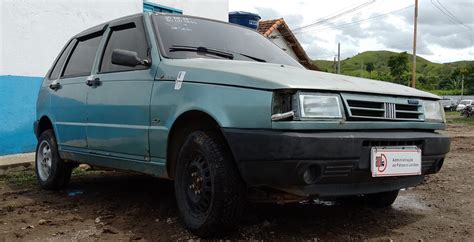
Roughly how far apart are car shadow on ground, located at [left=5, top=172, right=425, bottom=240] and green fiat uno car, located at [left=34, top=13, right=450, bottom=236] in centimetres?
28

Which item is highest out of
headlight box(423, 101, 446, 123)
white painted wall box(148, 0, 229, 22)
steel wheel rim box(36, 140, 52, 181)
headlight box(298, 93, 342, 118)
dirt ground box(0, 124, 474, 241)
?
white painted wall box(148, 0, 229, 22)

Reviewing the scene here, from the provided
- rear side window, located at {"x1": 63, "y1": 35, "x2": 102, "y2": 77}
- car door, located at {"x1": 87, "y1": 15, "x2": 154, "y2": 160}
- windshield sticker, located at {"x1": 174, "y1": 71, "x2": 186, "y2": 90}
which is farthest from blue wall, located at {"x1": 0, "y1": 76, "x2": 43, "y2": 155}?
windshield sticker, located at {"x1": 174, "y1": 71, "x2": 186, "y2": 90}

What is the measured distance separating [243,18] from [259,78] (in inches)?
478

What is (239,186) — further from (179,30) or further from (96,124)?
(96,124)

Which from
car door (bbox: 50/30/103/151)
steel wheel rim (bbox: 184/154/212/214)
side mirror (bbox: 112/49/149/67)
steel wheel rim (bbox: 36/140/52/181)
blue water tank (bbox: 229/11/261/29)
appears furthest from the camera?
blue water tank (bbox: 229/11/261/29)

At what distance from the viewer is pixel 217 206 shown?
3.11 meters

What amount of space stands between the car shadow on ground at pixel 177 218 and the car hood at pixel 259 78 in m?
1.05

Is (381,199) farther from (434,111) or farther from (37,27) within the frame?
(37,27)

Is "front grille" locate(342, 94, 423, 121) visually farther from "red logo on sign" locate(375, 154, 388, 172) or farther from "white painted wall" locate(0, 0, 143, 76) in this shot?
"white painted wall" locate(0, 0, 143, 76)

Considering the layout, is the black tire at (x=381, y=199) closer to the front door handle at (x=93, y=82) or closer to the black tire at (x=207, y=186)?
the black tire at (x=207, y=186)

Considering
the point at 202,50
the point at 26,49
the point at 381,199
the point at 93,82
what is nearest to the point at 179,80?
the point at 202,50

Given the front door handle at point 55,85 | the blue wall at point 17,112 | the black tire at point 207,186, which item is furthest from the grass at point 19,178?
the black tire at point 207,186

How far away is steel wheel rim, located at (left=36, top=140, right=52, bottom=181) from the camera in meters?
5.43

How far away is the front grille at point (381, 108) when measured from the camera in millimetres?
3070
